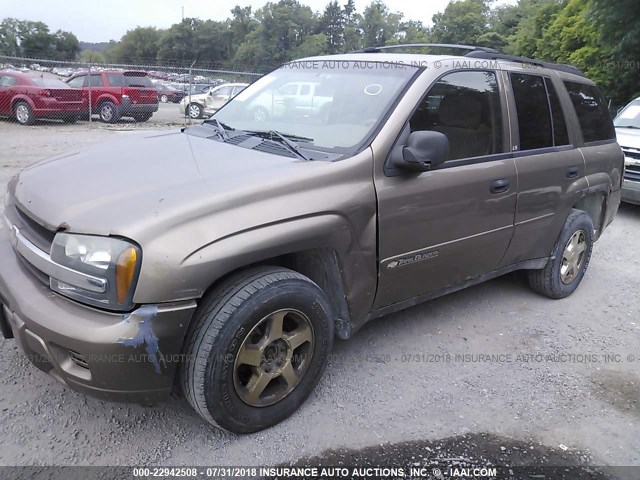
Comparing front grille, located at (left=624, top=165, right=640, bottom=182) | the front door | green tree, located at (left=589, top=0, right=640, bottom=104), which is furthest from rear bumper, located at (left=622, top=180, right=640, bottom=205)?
green tree, located at (left=589, top=0, right=640, bottom=104)

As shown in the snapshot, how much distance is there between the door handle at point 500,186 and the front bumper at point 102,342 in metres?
2.14

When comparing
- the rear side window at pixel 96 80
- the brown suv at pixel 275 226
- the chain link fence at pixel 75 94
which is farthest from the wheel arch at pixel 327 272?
the rear side window at pixel 96 80

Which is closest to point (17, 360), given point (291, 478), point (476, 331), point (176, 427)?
point (176, 427)

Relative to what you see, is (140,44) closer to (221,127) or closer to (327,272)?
(221,127)

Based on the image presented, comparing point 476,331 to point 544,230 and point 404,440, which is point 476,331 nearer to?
point 544,230

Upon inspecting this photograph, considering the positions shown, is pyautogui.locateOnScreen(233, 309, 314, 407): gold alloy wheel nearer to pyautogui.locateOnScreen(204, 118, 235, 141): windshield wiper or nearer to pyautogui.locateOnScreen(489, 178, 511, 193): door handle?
pyautogui.locateOnScreen(204, 118, 235, 141): windshield wiper

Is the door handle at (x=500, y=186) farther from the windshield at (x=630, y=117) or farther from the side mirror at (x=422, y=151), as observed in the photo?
the windshield at (x=630, y=117)

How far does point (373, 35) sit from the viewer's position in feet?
313

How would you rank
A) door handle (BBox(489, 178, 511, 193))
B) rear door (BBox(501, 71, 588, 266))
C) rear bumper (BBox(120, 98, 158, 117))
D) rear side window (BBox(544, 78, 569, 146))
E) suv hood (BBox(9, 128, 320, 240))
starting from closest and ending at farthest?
suv hood (BBox(9, 128, 320, 240)) → door handle (BBox(489, 178, 511, 193)) → rear door (BBox(501, 71, 588, 266)) → rear side window (BBox(544, 78, 569, 146)) → rear bumper (BBox(120, 98, 158, 117))

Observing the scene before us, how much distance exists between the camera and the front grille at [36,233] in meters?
2.39

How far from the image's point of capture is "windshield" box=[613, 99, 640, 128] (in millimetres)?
8586

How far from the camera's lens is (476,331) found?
3918 mm

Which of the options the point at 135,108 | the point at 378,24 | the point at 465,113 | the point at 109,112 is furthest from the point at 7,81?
the point at 378,24

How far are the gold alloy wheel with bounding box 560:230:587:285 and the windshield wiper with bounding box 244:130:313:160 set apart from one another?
8.59 ft
